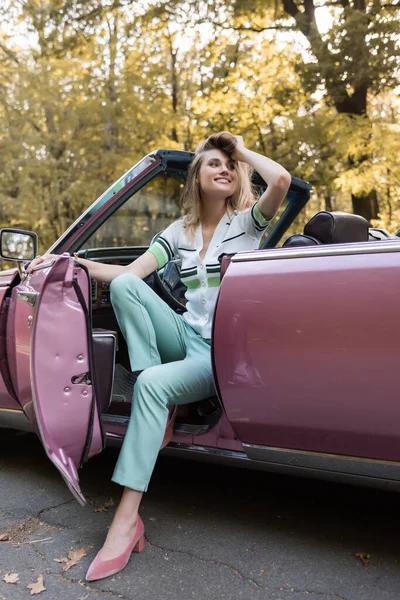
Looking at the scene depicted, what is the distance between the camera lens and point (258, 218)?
2.66 metres

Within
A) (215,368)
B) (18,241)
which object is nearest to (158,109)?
A: (18,241)

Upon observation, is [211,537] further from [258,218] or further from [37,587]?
[258,218]

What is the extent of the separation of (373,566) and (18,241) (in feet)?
7.03

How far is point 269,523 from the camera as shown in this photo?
259 cm

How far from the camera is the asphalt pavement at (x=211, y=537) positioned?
6.79ft

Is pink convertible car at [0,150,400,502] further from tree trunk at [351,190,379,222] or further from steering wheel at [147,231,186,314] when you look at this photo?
tree trunk at [351,190,379,222]

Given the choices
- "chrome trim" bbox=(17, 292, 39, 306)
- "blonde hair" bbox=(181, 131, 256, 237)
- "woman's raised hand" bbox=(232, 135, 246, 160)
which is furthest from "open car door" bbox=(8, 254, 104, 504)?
"woman's raised hand" bbox=(232, 135, 246, 160)

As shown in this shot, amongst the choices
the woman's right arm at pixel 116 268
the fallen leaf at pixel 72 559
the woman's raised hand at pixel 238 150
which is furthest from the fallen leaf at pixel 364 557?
the woman's raised hand at pixel 238 150

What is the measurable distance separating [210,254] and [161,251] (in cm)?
28

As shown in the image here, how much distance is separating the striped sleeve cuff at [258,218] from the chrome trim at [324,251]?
0.37 meters

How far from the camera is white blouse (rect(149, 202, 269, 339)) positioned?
8.78ft

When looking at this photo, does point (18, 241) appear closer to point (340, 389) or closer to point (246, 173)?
point (246, 173)

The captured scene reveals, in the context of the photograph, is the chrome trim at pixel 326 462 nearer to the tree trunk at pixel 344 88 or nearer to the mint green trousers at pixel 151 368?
the mint green trousers at pixel 151 368

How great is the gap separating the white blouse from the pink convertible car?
0.90ft
